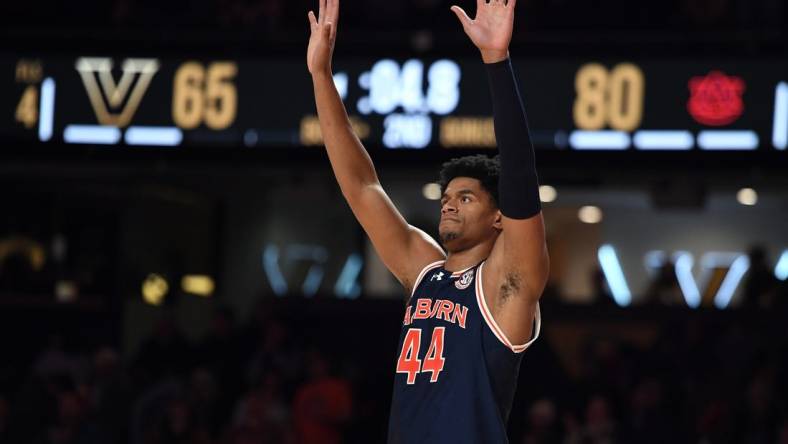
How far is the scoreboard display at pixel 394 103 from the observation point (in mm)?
8734

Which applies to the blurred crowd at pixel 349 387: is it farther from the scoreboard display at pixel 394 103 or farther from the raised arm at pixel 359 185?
the raised arm at pixel 359 185

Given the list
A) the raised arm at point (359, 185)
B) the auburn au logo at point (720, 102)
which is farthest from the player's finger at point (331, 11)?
the auburn au logo at point (720, 102)

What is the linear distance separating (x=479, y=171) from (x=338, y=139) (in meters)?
0.49

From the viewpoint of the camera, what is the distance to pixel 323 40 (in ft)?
14.3

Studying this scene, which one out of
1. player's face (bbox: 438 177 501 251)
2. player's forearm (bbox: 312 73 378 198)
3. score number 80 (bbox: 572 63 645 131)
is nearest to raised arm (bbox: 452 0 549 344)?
player's face (bbox: 438 177 501 251)

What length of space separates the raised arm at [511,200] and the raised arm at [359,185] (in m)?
0.41

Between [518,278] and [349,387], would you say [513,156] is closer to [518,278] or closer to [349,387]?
[518,278]

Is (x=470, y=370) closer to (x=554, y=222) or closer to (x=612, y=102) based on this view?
(x=612, y=102)

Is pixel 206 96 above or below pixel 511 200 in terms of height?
above

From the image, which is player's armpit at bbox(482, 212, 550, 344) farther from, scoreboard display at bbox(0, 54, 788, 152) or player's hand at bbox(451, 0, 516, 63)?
scoreboard display at bbox(0, 54, 788, 152)

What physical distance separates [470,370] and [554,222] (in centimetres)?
1276

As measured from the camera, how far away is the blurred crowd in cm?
909

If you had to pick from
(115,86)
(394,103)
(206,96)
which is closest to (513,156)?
(394,103)

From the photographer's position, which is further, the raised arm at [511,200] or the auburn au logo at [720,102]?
the auburn au logo at [720,102]
